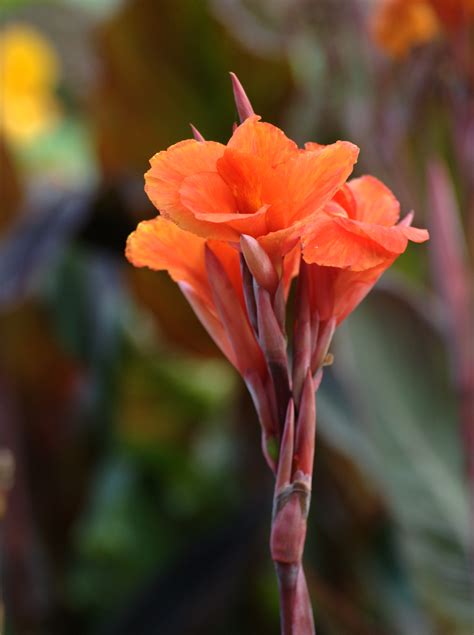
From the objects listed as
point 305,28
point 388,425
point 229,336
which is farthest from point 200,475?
point 229,336

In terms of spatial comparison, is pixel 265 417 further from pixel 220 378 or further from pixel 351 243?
pixel 220 378

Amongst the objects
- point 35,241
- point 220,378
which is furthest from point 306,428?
point 220,378

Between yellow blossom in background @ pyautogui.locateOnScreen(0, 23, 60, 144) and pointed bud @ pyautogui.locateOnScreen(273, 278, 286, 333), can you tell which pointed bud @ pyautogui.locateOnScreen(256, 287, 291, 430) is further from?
yellow blossom in background @ pyautogui.locateOnScreen(0, 23, 60, 144)

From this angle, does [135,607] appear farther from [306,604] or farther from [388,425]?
[306,604]

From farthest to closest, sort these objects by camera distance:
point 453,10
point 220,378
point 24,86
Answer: point 24,86, point 220,378, point 453,10

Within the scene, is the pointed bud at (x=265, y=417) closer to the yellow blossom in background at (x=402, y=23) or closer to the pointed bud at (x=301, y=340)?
the pointed bud at (x=301, y=340)
